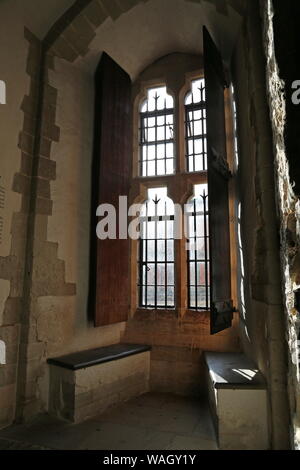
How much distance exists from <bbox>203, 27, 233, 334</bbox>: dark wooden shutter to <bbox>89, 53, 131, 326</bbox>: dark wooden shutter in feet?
3.83

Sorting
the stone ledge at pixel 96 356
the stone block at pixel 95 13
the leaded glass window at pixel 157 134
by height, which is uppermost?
the stone block at pixel 95 13

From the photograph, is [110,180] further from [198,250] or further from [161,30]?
[161,30]

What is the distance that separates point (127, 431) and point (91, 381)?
54cm

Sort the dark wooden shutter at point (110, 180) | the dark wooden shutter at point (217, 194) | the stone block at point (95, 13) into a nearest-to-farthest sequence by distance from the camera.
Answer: the dark wooden shutter at point (217, 194)
the stone block at point (95, 13)
the dark wooden shutter at point (110, 180)

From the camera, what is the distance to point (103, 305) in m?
3.39

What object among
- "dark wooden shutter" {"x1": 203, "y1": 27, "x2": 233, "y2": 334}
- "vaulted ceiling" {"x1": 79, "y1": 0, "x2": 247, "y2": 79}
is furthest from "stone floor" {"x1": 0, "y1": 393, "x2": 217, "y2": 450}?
"vaulted ceiling" {"x1": 79, "y1": 0, "x2": 247, "y2": 79}

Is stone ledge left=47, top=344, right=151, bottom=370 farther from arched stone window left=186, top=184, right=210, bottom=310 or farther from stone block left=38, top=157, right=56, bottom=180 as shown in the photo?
stone block left=38, top=157, right=56, bottom=180

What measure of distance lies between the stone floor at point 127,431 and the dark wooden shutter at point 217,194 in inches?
31.0

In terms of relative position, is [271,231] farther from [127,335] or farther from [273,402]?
[127,335]

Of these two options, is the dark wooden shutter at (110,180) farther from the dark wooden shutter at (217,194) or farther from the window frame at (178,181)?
the dark wooden shutter at (217,194)

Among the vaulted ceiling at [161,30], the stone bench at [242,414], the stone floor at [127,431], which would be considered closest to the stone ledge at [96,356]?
the stone floor at [127,431]

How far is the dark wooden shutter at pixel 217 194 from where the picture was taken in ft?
9.50

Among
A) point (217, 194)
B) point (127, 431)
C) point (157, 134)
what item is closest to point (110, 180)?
point (157, 134)

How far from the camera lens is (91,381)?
2826 mm
